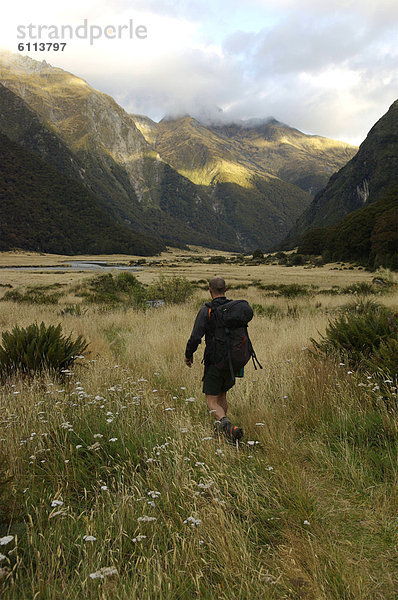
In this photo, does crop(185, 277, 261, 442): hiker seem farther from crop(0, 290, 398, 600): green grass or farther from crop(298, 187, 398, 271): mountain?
crop(298, 187, 398, 271): mountain

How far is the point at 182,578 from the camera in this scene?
6.53ft

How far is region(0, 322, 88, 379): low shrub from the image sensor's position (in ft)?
18.9

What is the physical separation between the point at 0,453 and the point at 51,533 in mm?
1064

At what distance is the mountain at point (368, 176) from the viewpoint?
367 feet

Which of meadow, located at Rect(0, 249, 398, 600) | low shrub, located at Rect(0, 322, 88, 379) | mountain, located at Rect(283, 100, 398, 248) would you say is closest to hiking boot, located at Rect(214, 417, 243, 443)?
meadow, located at Rect(0, 249, 398, 600)

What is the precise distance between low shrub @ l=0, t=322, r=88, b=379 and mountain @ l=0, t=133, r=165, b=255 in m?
127

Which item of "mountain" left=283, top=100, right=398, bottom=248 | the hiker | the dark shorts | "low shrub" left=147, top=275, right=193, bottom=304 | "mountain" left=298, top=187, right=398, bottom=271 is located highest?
"mountain" left=283, top=100, right=398, bottom=248

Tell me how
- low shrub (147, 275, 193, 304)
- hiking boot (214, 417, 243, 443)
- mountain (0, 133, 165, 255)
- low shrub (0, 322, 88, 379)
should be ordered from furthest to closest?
mountain (0, 133, 165, 255) → low shrub (147, 275, 193, 304) → low shrub (0, 322, 88, 379) → hiking boot (214, 417, 243, 443)

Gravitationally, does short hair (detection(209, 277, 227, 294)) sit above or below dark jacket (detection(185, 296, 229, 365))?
above

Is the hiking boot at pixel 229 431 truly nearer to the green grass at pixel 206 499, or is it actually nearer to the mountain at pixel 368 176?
the green grass at pixel 206 499

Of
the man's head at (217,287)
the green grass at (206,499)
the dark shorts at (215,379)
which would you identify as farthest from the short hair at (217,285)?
the green grass at (206,499)

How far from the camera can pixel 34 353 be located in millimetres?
A: 5980

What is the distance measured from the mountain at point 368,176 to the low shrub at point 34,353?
112 meters

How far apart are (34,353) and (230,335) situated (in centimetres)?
342
